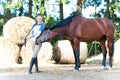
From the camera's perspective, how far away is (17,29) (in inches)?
638

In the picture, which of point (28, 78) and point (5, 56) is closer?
point (28, 78)

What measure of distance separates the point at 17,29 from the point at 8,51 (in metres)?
1.01

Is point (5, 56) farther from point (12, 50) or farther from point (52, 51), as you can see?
point (52, 51)

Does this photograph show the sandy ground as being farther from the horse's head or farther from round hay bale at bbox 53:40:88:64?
round hay bale at bbox 53:40:88:64

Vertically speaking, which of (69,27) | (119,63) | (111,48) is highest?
(69,27)

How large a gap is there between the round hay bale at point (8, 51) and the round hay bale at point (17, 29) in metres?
0.21

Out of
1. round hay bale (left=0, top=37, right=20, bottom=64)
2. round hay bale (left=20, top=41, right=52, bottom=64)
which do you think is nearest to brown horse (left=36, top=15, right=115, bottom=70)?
round hay bale (left=20, top=41, right=52, bottom=64)

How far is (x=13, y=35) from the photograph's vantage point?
1611 cm

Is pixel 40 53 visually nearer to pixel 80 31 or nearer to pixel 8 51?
pixel 8 51

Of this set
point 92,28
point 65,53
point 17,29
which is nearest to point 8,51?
point 17,29

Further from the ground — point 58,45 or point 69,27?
point 69,27

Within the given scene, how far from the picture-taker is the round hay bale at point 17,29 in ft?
52.9

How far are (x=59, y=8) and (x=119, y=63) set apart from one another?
8364 mm

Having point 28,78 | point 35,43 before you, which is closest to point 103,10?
point 35,43
